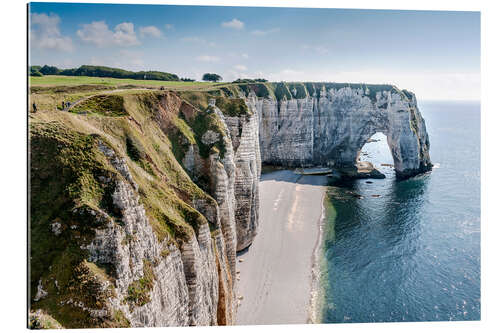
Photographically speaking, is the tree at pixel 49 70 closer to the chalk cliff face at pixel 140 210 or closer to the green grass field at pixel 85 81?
the green grass field at pixel 85 81

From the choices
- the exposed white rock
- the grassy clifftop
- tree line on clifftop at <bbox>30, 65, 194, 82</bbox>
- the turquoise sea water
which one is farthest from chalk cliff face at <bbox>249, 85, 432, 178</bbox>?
Answer: the grassy clifftop

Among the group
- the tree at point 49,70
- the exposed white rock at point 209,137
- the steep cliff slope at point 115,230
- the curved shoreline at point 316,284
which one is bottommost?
the curved shoreline at point 316,284

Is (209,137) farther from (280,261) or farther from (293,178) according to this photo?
(293,178)

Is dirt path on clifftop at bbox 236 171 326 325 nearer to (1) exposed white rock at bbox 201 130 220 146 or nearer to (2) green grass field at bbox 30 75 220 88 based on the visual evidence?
(1) exposed white rock at bbox 201 130 220 146

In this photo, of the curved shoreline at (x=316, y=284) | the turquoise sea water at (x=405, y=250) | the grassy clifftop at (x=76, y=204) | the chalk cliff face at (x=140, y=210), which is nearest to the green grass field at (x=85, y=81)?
the grassy clifftop at (x=76, y=204)

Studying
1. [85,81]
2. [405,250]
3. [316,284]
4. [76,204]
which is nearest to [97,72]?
[85,81]

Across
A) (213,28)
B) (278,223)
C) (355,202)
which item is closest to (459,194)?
(355,202)
